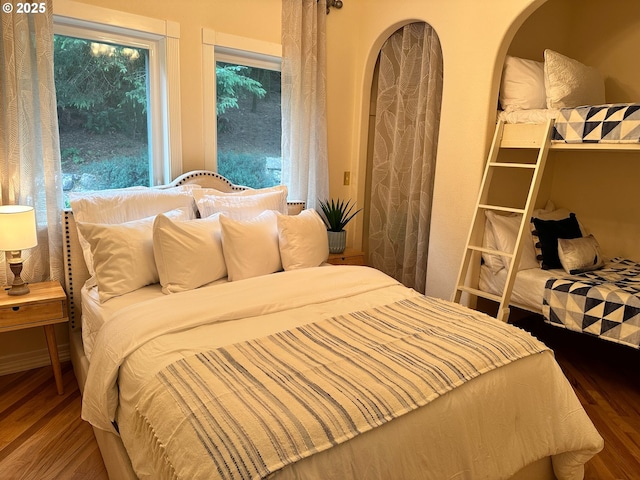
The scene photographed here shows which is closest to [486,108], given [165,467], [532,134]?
[532,134]

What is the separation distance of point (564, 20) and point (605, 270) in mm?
2090

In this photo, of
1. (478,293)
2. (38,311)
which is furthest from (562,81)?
(38,311)

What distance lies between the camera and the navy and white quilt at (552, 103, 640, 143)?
2.41m

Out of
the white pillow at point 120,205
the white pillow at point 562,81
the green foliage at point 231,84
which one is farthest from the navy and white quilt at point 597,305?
the green foliage at point 231,84

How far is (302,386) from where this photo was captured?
1367mm

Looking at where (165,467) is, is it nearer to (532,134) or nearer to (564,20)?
(532,134)

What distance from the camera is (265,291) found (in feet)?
7.00

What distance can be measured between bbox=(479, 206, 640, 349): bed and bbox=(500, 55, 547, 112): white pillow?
0.73 m

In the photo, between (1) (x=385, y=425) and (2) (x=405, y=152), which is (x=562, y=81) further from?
(1) (x=385, y=425)

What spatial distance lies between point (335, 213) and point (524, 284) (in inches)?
54.6

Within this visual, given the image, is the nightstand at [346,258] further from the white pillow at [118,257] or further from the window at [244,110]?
the white pillow at [118,257]

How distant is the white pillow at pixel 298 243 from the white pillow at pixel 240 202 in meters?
0.28

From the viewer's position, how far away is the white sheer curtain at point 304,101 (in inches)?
128

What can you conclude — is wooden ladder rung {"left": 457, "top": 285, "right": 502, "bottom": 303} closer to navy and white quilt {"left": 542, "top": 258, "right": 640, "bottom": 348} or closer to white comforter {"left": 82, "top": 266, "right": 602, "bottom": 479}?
navy and white quilt {"left": 542, "top": 258, "right": 640, "bottom": 348}
